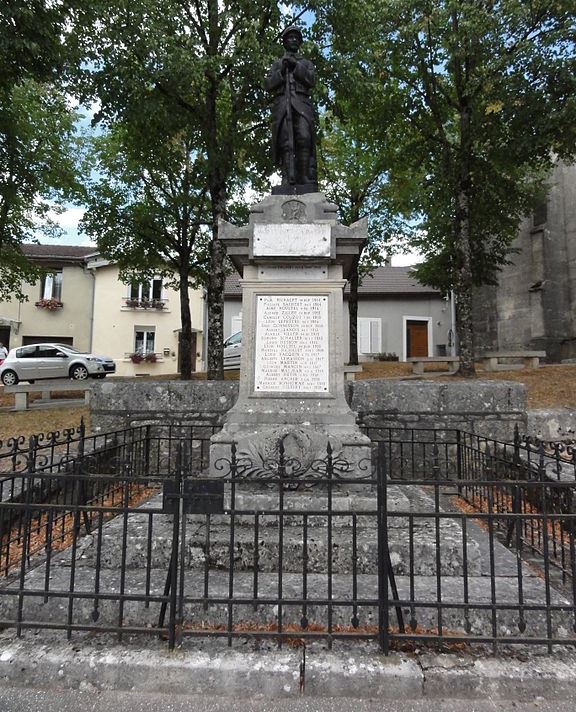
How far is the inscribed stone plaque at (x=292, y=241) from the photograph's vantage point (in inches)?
181

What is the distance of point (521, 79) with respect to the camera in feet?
35.5

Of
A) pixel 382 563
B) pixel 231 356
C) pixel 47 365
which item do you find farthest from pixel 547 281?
pixel 47 365

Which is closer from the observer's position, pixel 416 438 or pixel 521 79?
pixel 416 438

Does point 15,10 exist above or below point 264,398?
above

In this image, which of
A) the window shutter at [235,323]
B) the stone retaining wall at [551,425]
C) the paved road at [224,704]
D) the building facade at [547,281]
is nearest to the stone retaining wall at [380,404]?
the stone retaining wall at [551,425]

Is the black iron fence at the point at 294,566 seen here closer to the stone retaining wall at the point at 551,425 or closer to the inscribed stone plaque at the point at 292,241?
the inscribed stone plaque at the point at 292,241

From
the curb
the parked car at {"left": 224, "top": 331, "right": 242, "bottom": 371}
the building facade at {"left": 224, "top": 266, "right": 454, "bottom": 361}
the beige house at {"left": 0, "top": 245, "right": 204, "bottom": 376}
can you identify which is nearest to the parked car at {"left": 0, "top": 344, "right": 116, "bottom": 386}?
the parked car at {"left": 224, "top": 331, "right": 242, "bottom": 371}

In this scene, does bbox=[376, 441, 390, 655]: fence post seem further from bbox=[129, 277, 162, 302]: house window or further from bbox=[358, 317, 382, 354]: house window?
bbox=[129, 277, 162, 302]: house window

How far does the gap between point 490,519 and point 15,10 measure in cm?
991

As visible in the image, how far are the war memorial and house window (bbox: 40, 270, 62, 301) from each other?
77.2ft

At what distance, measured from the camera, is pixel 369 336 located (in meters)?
26.6

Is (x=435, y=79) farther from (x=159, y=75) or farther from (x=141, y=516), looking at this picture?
(x=141, y=516)

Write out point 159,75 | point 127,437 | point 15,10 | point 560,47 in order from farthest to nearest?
point 560,47 → point 159,75 → point 15,10 → point 127,437

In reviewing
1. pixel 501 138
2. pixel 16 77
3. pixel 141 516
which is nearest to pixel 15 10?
pixel 16 77
